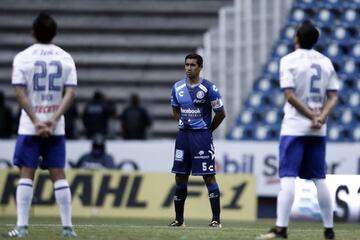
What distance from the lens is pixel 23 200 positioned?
1051 cm

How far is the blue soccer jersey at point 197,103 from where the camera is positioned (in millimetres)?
13695

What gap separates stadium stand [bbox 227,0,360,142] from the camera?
23.5 metres

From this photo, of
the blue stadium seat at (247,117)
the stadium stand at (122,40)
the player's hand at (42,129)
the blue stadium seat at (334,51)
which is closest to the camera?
the player's hand at (42,129)

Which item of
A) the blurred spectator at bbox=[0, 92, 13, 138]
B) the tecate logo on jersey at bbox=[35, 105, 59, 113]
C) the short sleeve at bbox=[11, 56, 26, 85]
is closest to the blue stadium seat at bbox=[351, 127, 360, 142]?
the blurred spectator at bbox=[0, 92, 13, 138]

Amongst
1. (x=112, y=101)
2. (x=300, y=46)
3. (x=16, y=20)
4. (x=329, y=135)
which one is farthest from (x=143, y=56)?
(x=300, y=46)

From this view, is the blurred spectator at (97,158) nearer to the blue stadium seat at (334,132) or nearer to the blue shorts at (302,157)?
the blue stadium seat at (334,132)

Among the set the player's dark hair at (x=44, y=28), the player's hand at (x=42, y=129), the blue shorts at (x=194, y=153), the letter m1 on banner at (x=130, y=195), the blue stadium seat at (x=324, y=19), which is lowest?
the letter m1 on banner at (x=130, y=195)

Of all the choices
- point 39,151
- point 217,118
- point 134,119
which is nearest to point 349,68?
point 134,119

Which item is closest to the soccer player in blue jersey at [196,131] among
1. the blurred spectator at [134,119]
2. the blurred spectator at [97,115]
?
the blurred spectator at [97,115]

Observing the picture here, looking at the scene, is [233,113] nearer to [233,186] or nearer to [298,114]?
[233,186]

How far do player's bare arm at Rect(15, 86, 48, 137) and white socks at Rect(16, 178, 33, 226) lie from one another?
1.75 ft

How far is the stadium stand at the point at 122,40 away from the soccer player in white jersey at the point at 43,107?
552 inches

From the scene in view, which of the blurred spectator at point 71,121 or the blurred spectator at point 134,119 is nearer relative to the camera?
the blurred spectator at point 71,121

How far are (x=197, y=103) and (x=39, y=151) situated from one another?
139 inches
